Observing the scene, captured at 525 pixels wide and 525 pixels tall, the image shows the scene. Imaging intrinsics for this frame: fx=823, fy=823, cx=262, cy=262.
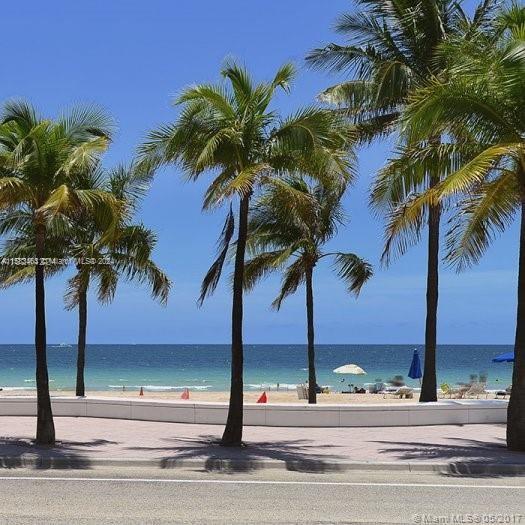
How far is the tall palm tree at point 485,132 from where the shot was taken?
13312 millimetres

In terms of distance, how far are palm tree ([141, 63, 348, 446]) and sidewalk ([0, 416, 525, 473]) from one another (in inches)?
46.8

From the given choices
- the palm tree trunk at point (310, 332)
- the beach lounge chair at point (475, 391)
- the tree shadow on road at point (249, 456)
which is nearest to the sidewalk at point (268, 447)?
the tree shadow on road at point (249, 456)

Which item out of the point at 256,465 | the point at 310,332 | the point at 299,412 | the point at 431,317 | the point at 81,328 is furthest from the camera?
the point at 310,332

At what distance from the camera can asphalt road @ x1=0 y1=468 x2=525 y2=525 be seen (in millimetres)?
9109

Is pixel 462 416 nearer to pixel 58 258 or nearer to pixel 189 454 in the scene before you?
pixel 189 454

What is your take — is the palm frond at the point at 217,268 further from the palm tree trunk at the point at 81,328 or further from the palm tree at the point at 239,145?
the palm tree trunk at the point at 81,328

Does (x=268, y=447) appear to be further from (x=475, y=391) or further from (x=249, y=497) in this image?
(x=475, y=391)

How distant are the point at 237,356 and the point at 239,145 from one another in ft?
12.7

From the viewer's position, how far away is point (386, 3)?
864 inches

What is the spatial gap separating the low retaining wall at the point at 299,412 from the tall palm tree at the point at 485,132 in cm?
405

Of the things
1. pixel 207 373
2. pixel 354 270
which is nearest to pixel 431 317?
pixel 354 270

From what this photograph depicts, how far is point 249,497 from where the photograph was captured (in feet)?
34.3

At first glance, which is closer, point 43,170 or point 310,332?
point 43,170

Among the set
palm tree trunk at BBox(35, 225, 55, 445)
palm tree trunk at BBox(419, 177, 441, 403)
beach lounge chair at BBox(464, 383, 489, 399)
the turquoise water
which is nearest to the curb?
palm tree trunk at BBox(35, 225, 55, 445)
